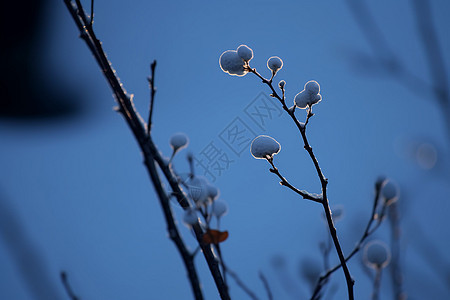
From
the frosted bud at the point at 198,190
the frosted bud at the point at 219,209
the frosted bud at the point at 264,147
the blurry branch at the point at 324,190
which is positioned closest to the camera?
the blurry branch at the point at 324,190

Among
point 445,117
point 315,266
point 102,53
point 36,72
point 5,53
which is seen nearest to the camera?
point 102,53

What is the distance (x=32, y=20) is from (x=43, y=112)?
1828 millimetres

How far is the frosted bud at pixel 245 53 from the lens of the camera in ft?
2.86

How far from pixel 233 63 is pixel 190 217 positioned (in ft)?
1.44

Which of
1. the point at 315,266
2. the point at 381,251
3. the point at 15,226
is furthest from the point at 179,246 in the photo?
the point at 315,266

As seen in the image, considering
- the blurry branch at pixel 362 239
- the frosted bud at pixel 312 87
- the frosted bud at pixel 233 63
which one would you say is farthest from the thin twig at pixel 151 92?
the blurry branch at pixel 362 239

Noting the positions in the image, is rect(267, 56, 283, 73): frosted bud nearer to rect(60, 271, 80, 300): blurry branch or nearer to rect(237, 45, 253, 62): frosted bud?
rect(237, 45, 253, 62): frosted bud

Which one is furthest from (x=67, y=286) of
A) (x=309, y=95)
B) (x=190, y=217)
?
(x=309, y=95)

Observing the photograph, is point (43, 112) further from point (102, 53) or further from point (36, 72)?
point (102, 53)

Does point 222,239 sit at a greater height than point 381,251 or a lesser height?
greater

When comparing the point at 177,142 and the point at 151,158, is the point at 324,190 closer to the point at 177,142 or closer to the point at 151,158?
the point at 151,158

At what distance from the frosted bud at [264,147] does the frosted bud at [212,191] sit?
24 centimetres

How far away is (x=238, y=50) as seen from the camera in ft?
2.88

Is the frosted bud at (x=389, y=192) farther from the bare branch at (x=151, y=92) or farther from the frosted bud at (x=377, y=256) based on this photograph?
the bare branch at (x=151, y=92)
